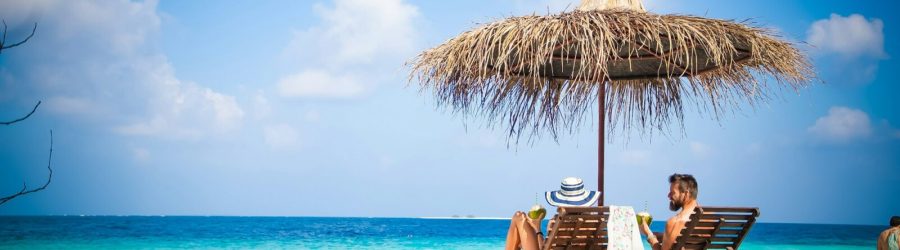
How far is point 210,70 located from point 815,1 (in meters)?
23.7

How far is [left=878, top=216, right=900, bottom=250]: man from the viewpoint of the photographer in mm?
5230

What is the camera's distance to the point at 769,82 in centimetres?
519

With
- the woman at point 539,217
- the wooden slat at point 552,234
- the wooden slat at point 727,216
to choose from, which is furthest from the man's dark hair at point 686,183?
the woman at point 539,217

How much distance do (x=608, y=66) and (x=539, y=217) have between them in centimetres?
169

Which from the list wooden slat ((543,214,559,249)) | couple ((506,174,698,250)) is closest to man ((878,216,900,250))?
couple ((506,174,698,250))

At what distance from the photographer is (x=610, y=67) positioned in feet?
18.9

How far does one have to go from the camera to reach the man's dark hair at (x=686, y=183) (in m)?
3.92

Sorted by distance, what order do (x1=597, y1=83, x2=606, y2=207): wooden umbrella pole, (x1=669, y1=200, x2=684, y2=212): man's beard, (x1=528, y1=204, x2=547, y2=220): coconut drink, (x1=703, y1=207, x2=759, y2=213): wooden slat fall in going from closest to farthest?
(x1=703, y1=207, x2=759, y2=213): wooden slat
(x1=669, y1=200, x2=684, y2=212): man's beard
(x1=528, y1=204, x2=547, y2=220): coconut drink
(x1=597, y1=83, x2=606, y2=207): wooden umbrella pole

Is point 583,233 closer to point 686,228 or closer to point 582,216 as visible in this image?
point 582,216

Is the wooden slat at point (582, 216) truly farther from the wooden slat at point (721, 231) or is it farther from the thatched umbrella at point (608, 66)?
the thatched umbrella at point (608, 66)

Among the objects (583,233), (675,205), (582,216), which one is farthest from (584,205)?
(675,205)

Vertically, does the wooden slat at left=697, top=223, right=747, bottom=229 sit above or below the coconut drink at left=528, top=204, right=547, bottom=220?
below

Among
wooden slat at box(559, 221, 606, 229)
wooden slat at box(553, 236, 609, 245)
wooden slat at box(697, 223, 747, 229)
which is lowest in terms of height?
wooden slat at box(553, 236, 609, 245)

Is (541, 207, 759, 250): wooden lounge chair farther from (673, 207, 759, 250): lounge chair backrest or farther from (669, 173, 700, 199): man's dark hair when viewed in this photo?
(669, 173, 700, 199): man's dark hair
